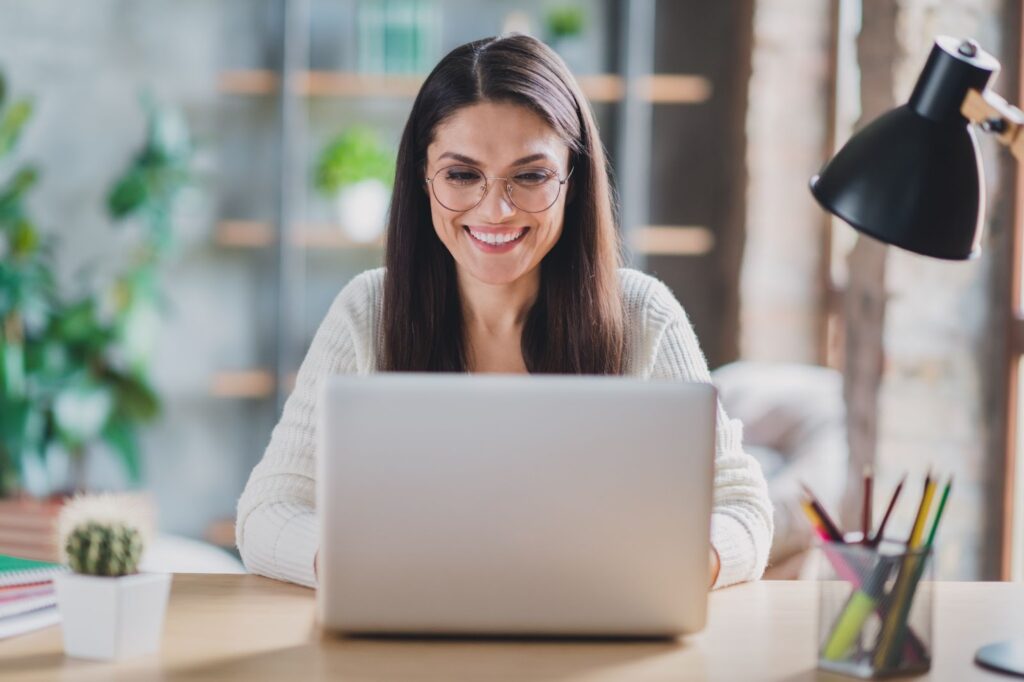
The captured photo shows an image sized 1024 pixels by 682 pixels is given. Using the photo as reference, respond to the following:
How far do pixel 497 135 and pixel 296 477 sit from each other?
0.55m

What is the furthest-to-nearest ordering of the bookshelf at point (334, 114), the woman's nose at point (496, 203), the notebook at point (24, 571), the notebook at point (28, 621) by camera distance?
the bookshelf at point (334, 114) → the woman's nose at point (496, 203) → the notebook at point (24, 571) → the notebook at point (28, 621)

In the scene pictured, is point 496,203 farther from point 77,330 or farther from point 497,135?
point 77,330

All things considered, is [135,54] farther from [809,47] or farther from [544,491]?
[544,491]

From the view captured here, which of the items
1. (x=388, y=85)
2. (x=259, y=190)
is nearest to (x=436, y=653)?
(x=388, y=85)

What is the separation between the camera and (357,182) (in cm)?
438

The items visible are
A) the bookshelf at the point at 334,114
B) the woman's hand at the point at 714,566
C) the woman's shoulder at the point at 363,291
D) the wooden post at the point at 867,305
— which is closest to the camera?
the woman's hand at the point at 714,566

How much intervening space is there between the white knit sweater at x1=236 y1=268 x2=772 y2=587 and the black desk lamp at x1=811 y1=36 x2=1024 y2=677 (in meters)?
0.41

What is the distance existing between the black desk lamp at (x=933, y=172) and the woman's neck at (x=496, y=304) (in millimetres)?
846

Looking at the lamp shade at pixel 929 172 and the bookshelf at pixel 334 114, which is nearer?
the lamp shade at pixel 929 172

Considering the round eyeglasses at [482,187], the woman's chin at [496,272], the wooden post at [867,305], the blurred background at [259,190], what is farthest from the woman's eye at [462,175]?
the blurred background at [259,190]

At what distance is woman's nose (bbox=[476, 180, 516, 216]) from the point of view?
5.92 ft

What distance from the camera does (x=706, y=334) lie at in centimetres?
463

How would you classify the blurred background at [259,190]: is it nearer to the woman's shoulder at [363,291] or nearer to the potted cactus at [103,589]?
the woman's shoulder at [363,291]

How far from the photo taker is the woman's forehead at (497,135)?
5.96 ft
